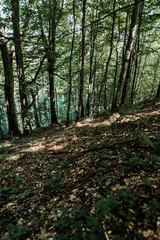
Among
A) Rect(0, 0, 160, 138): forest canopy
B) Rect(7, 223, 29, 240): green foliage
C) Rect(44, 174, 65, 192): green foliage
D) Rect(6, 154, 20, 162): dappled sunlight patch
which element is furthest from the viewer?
Rect(0, 0, 160, 138): forest canopy

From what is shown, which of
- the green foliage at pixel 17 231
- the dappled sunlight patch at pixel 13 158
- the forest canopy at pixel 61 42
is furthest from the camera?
the forest canopy at pixel 61 42

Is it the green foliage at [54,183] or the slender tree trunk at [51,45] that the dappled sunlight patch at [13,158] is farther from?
the slender tree trunk at [51,45]

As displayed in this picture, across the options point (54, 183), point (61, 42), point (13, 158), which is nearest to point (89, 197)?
point (54, 183)

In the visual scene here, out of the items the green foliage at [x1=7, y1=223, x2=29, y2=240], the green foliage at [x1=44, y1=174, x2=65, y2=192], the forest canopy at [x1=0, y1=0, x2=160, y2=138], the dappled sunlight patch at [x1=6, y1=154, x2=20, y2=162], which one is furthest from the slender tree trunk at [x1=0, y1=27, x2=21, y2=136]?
the green foliage at [x1=7, y1=223, x2=29, y2=240]

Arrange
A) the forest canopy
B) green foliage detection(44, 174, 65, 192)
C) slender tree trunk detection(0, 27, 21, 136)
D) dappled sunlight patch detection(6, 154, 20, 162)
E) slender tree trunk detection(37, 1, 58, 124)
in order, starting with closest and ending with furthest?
1. green foliage detection(44, 174, 65, 192)
2. dappled sunlight patch detection(6, 154, 20, 162)
3. the forest canopy
4. slender tree trunk detection(37, 1, 58, 124)
5. slender tree trunk detection(0, 27, 21, 136)

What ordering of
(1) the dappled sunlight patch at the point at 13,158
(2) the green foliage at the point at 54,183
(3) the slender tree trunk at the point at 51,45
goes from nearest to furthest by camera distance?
(2) the green foliage at the point at 54,183 < (1) the dappled sunlight patch at the point at 13,158 < (3) the slender tree trunk at the point at 51,45

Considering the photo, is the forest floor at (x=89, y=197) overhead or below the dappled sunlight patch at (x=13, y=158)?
overhead

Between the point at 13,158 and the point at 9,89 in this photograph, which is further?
the point at 9,89

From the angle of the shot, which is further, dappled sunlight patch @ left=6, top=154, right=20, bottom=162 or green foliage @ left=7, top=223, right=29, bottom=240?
dappled sunlight patch @ left=6, top=154, right=20, bottom=162

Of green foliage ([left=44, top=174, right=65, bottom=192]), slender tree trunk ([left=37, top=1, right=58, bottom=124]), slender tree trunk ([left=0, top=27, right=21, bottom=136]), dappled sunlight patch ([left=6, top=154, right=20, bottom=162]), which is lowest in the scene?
dappled sunlight patch ([left=6, top=154, right=20, bottom=162])

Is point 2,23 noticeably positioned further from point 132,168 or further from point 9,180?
point 132,168

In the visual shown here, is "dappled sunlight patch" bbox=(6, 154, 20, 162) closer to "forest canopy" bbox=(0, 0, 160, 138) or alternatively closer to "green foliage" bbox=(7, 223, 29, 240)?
"green foliage" bbox=(7, 223, 29, 240)

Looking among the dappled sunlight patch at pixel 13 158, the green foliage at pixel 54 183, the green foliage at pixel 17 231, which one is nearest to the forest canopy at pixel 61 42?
the dappled sunlight patch at pixel 13 158

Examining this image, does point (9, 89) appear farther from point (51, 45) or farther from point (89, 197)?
point (89, 197)
